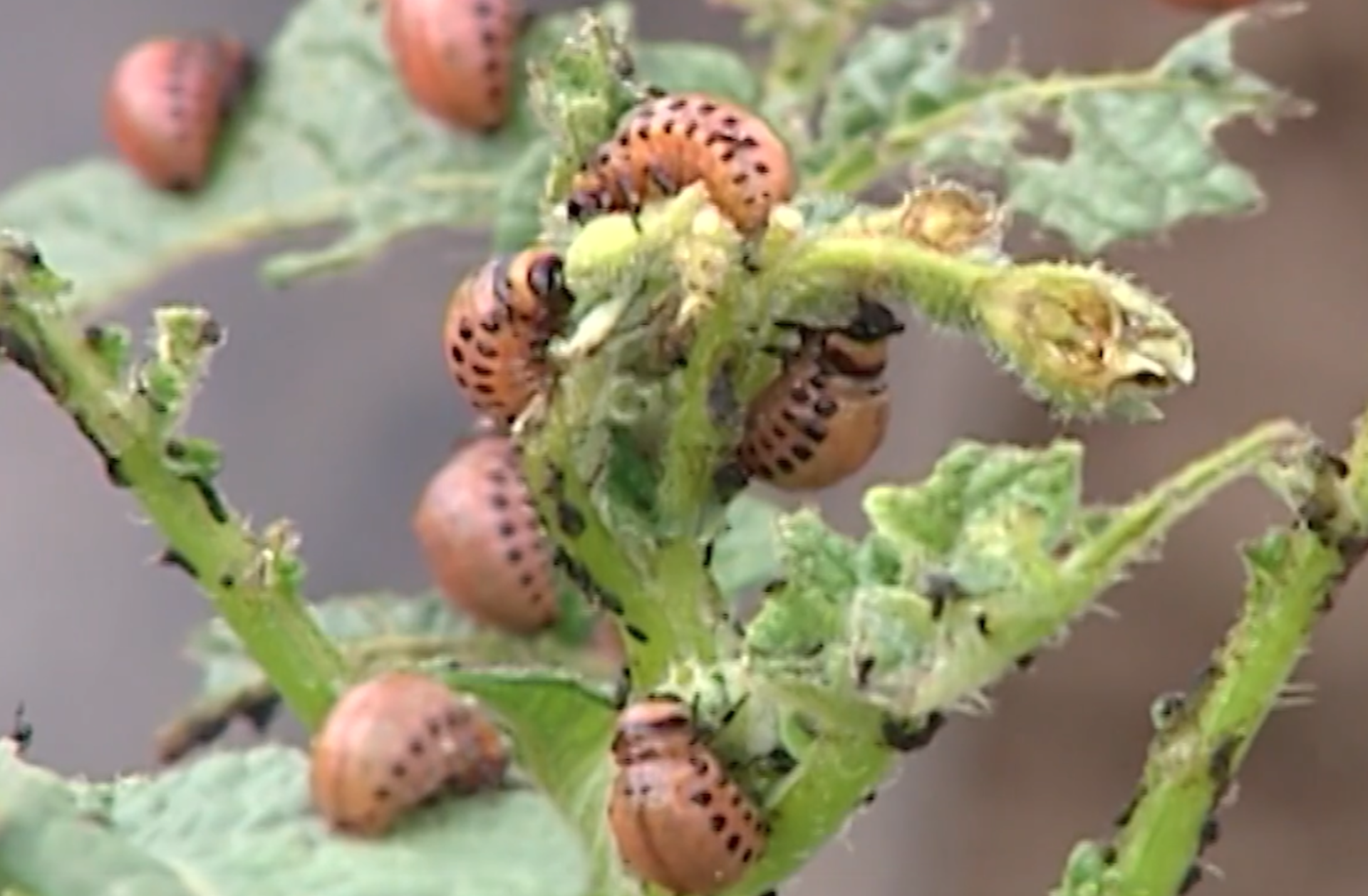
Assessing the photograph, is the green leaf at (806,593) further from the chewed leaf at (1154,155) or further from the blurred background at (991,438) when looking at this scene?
the blurred background at (991,438)

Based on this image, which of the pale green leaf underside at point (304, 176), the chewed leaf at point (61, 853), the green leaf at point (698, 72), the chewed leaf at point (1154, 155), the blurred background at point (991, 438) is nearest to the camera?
the chewed leaf at point (61, 853)

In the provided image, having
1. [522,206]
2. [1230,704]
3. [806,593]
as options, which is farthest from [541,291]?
[522,206]

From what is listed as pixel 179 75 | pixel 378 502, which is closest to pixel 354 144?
pixel 179 75

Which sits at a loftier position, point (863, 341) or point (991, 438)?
point (991, 438)

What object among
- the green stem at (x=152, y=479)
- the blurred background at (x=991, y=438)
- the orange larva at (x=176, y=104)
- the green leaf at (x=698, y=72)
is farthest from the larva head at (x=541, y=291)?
the blurred background at (x=991, y=438)

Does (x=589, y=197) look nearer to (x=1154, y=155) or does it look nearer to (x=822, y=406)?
(x=822, y=406)

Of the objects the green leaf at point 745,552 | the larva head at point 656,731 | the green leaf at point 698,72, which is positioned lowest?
the larva head at point 656,731
